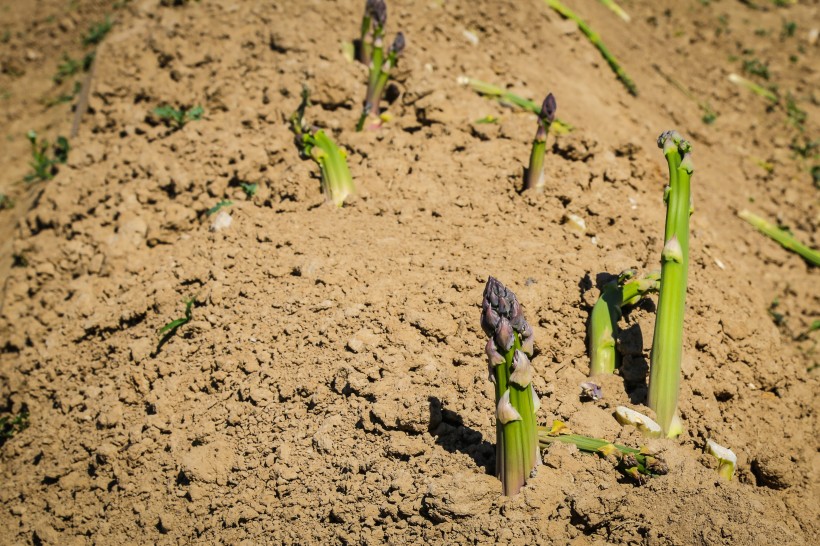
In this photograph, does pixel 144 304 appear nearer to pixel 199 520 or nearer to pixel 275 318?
pixel 275 318

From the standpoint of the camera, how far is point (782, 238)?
4035 millimetres

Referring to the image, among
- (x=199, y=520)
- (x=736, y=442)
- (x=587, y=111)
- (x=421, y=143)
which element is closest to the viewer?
(x=199, y=520)

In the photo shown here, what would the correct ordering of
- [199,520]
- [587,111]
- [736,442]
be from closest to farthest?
[199,520] < [736,442] < [587,111]

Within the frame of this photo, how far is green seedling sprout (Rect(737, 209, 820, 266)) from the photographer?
400 cm

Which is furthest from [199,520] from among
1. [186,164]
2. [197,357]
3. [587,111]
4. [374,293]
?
[587,111]

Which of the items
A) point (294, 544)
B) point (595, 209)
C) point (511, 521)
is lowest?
point (294, 544)

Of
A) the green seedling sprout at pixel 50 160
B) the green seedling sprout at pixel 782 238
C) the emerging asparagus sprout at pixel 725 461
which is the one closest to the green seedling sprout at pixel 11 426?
the green seedling sprout at pixel 50 160

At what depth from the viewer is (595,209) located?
128 inches

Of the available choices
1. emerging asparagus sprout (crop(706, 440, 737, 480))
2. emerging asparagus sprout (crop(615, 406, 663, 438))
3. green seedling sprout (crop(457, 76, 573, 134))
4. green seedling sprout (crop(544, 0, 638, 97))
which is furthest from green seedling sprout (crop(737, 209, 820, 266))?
emerging asparagus sprout (crop(615, 406, 663, 438))

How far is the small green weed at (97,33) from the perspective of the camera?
5330mm

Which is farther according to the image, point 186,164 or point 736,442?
point 186,164

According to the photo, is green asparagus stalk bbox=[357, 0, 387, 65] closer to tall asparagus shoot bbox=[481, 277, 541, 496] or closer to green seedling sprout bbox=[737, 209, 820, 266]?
tall asparagus shoot bbox=[481, 277, 541, 496]

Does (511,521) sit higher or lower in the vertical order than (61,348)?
higher

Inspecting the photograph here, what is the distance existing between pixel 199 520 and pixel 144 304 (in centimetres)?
117
